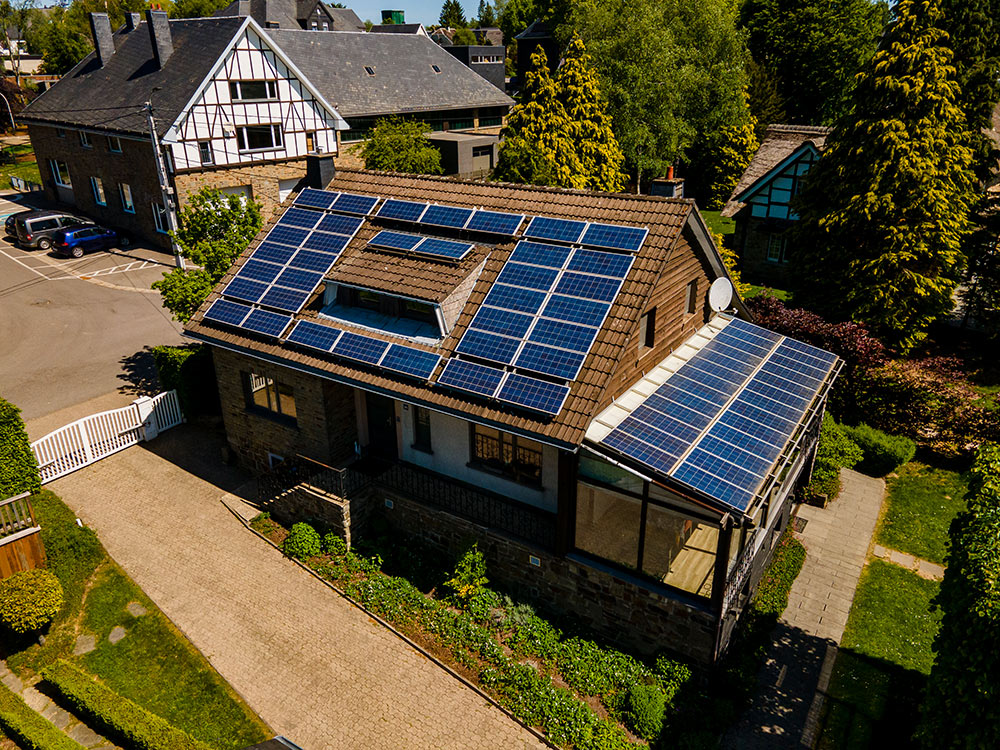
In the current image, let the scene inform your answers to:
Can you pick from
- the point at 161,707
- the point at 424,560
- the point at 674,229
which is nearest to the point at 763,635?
the point at 424,560

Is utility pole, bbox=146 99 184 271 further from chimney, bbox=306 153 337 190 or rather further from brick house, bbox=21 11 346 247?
chimney, bbox=306 153 337 190

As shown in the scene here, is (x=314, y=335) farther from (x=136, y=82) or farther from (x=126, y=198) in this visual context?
(x=136, y=82)

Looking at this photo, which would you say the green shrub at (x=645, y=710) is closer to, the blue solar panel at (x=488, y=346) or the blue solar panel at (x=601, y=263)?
the blue solar panel at (x=488, y=346)

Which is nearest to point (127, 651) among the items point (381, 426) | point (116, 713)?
point (116, 713)

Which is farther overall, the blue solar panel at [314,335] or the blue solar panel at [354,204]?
the blue solar panel at [354,204]

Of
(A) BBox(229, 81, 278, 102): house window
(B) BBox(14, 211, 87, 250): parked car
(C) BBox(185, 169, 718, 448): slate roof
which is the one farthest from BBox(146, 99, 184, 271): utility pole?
(C) BBox(185, 169, 718, 448): slate roof

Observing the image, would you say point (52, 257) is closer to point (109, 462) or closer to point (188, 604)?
point (109, 462)

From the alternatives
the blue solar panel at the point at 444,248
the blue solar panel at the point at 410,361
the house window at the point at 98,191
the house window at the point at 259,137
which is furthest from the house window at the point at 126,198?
the blue solar panel at the point at 410,361
